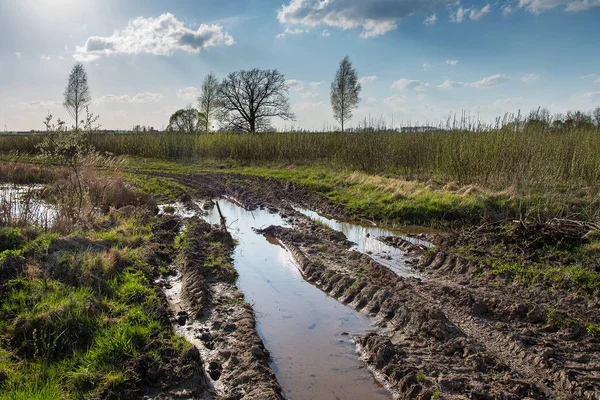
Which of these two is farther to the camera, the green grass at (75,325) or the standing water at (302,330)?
the standing water at (302,330)

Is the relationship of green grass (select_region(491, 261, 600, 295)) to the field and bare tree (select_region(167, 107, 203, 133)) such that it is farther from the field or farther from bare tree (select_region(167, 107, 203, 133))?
bare tree (select_region(167, 107, 203, 133))

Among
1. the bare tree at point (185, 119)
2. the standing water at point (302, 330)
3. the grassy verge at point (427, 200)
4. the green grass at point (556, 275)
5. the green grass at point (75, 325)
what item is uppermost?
the bare tree at point (185, 119)

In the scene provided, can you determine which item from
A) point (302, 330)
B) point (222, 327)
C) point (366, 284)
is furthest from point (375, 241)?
point (222, 327)

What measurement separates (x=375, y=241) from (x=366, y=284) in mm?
2846

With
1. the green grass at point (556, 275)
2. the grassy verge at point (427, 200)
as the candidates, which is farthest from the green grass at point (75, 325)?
the grassy verge at point (427, 200)

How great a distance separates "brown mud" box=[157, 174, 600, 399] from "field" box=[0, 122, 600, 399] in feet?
0.06

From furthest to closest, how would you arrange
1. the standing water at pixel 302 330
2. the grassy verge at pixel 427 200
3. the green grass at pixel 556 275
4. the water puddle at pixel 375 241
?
the grassy verge at pixel 427 200 → the water puddle at pixel 375 241 → the green grass at pixel 556 275 → the standing water at pixel 302 330

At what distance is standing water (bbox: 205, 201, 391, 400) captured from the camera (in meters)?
3.94

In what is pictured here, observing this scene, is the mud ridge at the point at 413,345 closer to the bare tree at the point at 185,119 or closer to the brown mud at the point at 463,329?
Result: the brown mud at the point at 463,329

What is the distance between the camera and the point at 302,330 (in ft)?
Answer: 16.7

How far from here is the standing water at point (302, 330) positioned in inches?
155

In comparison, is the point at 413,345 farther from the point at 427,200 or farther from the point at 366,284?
the point at 427,200

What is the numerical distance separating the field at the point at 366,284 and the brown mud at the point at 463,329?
20 mm

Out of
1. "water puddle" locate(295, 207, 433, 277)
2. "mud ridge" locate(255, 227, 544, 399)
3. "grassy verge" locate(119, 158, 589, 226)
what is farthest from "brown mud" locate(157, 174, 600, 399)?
"grassy verge" locate(119, 158, 589, 226)
